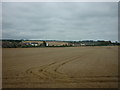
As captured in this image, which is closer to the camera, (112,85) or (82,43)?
(112,85)

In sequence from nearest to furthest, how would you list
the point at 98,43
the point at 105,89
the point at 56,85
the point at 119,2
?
1. the point at 105,89
2. the point at 56,85
3. the point at 119,2
4. the point at 98,43

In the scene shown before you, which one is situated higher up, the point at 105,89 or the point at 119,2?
the point at 119,2

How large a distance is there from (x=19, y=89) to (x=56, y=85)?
131 cm

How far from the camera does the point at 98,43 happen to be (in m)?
83.6

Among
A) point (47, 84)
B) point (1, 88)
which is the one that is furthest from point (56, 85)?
point (1, 88)

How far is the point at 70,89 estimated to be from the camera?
13.4 feet

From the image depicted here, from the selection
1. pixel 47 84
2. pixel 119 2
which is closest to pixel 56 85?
pixel 47 84

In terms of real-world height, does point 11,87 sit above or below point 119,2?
below

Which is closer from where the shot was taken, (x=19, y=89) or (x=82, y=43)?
(x=19, y=89)

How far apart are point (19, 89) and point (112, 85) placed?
133 inches

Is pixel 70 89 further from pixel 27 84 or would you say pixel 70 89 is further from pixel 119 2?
pixel 119 2

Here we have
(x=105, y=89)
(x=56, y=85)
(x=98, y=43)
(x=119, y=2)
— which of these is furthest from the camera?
(x=98, y=43)

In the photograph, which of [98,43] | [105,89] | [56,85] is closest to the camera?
[105,89]

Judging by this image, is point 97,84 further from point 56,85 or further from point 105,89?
point 56,85
